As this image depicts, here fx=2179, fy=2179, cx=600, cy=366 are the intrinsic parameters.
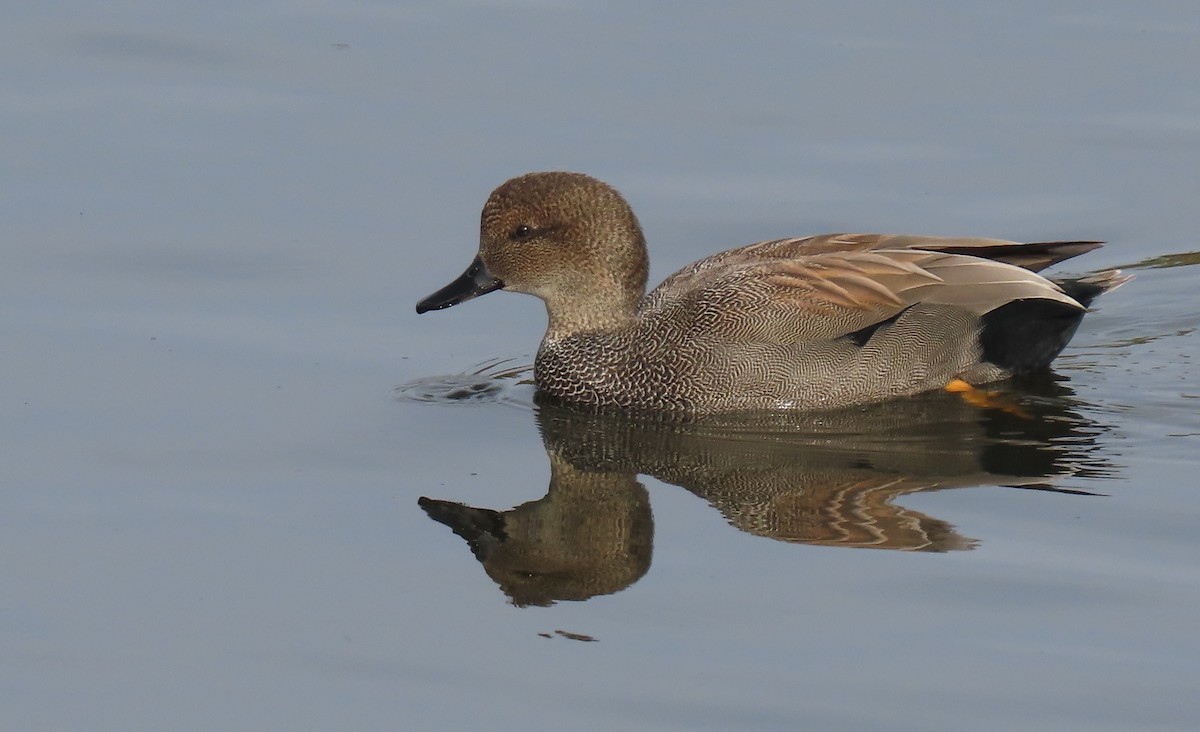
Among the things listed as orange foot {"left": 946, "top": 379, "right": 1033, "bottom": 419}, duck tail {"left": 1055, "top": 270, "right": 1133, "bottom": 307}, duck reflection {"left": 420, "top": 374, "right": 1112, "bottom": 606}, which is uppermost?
duck tail {"left": 1055, "top": 270, "right": 1133, "bottom": 307}

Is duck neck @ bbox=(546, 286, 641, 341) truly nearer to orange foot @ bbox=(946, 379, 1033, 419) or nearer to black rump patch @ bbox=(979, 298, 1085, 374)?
orange foot @ bbox=(946, 379, 1033, 419)

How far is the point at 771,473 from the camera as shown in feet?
28.3

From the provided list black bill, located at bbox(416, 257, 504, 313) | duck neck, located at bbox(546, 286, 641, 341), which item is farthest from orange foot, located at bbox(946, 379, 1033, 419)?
black bill, located at bbox(416, 257, 504, 313)

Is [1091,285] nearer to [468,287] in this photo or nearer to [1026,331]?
[1026,331]

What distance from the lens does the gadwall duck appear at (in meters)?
9.40

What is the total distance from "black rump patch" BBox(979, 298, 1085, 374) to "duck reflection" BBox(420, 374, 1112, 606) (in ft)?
0.44

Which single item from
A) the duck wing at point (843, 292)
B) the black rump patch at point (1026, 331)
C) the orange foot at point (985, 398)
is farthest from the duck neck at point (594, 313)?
the black rump patch at point (1026, 331)

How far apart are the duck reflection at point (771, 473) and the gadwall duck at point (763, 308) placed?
0.14 m

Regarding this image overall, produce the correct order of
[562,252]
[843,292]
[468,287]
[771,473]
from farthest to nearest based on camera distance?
[468,287], [562,252], [843,292], [771,473]

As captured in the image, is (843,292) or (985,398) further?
(985,398)

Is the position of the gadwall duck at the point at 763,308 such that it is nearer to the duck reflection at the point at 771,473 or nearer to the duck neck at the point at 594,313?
the duck neck at the point at 594,313

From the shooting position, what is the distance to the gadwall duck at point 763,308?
30.8 ft

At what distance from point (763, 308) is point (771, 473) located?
1009 mm

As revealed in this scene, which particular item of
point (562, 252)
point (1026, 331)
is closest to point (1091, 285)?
point (1026, 331)
